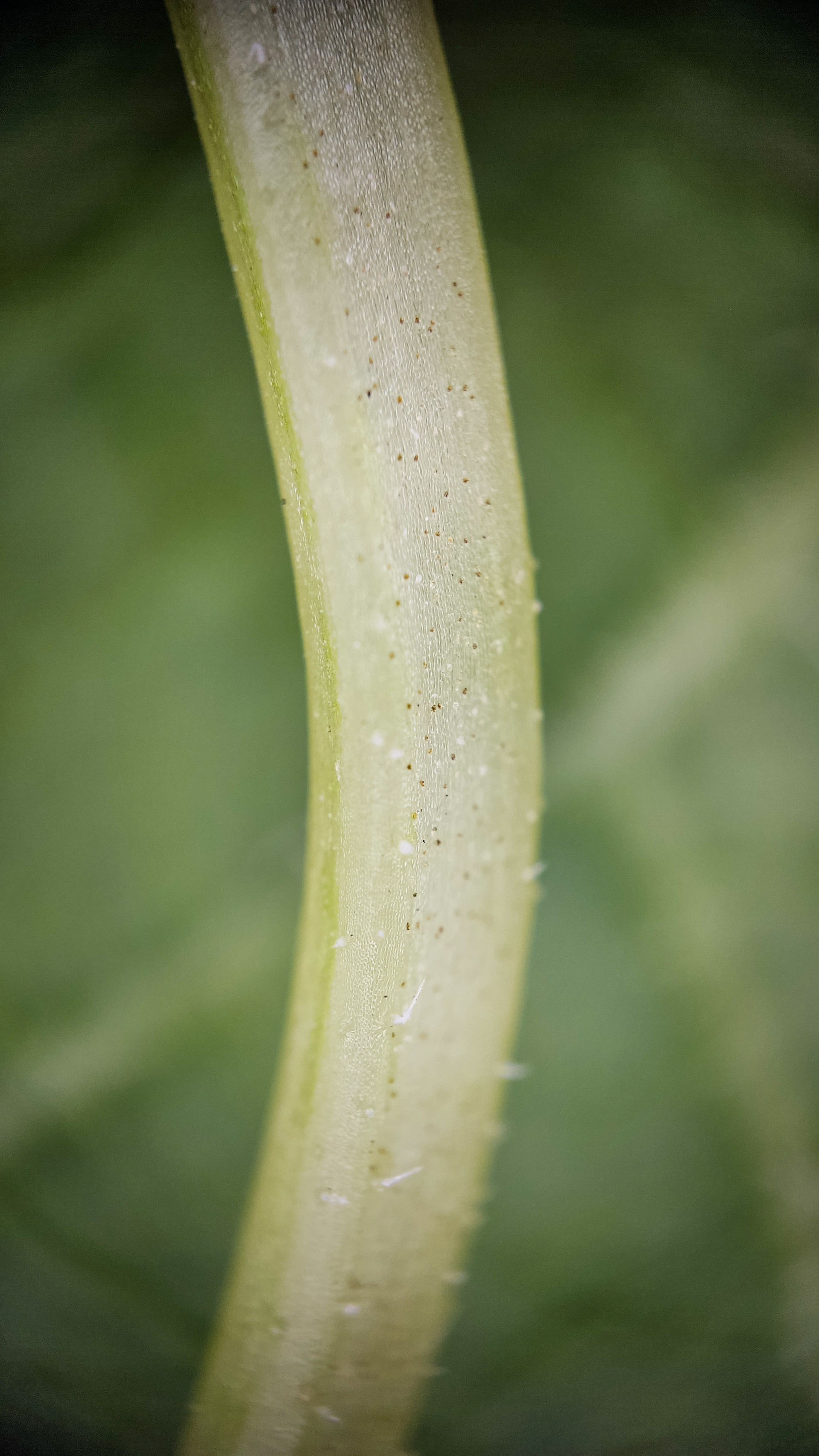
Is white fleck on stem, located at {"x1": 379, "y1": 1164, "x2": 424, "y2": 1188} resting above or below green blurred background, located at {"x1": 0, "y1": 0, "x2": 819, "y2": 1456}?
below

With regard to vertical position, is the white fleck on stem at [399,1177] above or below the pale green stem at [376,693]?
below

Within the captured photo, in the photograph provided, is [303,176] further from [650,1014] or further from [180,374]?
[650,1014]

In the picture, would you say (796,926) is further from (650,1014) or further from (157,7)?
(157,7)

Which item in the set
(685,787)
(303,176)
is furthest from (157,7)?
→ (685,787)

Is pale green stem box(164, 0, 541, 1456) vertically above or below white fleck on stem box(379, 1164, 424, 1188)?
above

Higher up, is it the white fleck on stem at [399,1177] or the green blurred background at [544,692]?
the green blurred background at [544,692]

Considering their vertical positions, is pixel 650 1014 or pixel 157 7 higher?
pixel 157 7
